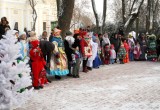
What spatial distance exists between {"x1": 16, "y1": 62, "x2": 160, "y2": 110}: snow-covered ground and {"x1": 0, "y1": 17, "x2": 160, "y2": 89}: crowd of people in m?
0.49

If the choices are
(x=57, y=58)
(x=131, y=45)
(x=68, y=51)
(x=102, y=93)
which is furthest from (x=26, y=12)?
(x=102, y=93)

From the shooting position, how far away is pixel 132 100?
8.36 m

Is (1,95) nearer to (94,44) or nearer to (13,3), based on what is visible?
(94,44)

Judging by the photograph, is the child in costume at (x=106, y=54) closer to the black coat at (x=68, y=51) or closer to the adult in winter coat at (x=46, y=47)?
the black coat at (x=68, y=51)

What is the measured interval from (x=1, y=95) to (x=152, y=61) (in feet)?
42.0

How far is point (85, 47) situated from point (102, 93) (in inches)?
177

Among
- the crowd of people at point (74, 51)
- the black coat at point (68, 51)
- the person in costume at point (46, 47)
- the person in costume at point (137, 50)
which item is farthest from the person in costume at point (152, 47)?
the person in costume at point (46, 47)

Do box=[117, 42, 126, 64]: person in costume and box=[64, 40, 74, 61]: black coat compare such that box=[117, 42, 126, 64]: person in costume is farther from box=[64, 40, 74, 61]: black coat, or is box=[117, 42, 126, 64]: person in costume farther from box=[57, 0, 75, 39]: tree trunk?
box=[64, 40, 74, 61]: black coat

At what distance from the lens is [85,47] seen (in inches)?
537

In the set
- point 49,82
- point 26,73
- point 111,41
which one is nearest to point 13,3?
point 111,41

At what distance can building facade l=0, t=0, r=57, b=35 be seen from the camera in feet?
207

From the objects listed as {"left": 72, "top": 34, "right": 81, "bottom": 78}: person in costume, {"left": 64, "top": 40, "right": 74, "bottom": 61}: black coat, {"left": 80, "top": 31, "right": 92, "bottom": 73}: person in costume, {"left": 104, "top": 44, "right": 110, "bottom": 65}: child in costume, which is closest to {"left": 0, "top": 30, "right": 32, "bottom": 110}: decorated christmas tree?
{"left": 64, "top": 40, "right": 74, "bottom": 61}: black coat

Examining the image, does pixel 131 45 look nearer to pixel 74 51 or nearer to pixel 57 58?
pixel 74 51

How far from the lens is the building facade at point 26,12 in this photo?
63.0 metres
